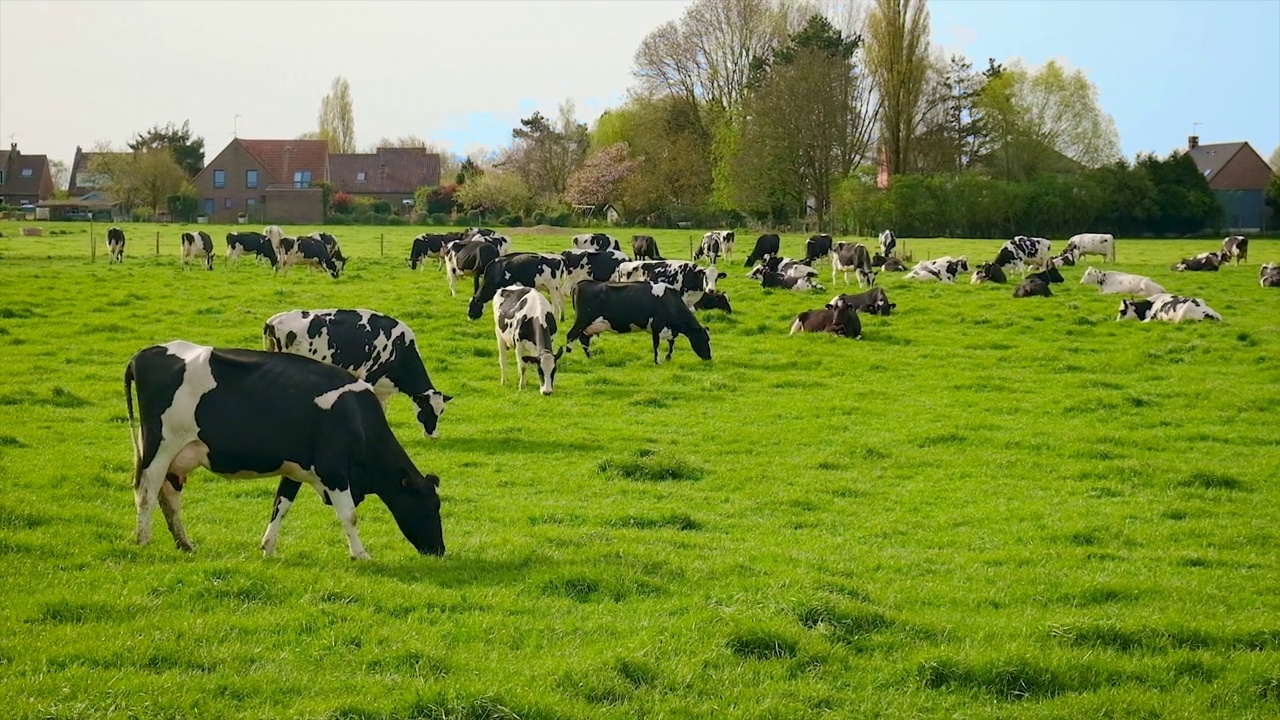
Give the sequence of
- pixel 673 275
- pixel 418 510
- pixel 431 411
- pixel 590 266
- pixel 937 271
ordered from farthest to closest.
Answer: pixel 937 271 < pixel 590 266 < pixel 673 275 < pixel 431 411 < pixel 418 510

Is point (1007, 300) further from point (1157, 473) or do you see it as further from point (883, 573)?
point (883, 573)

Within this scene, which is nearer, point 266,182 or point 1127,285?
point 1127,285

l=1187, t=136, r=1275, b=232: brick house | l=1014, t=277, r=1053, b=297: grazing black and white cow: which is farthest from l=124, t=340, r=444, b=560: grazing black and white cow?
l=1187, t=136, r=1275, b=232: brick house

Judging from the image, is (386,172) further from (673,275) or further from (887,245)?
(673,275)

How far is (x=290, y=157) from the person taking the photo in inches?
4208

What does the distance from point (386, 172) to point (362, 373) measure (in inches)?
3936

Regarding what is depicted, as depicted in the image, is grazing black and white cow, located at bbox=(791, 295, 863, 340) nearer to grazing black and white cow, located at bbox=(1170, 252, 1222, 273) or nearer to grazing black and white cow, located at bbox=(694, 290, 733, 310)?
grazing black and white cow, located at bbox=(694, 290, 733, 310)

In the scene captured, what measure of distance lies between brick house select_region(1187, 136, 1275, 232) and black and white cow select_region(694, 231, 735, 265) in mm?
60059

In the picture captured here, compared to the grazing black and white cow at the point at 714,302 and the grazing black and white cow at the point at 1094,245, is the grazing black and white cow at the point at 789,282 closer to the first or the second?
the grazing black and white cow at the point at 714,302

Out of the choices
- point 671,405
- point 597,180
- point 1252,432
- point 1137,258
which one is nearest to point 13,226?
point 597,180

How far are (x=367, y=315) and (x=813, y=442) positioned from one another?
588 cm

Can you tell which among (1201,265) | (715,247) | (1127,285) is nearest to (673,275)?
(1127,285)

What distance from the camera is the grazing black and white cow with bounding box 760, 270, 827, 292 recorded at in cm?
3338

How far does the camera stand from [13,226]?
6900 cm
